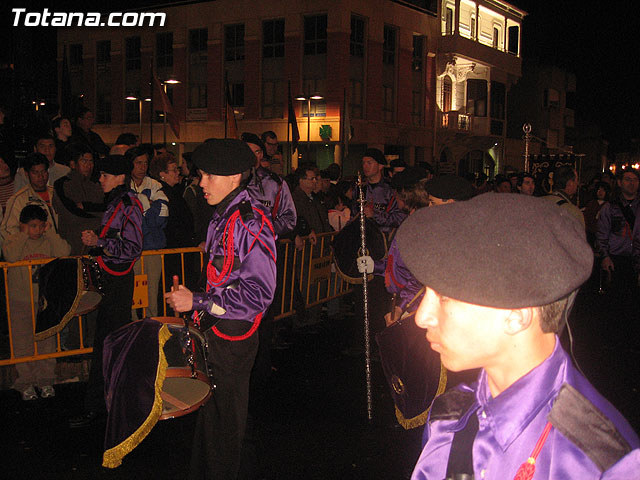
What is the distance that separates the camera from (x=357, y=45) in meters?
36.7

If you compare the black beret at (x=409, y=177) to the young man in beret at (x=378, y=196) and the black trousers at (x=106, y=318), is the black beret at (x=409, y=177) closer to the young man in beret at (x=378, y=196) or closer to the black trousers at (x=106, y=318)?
the young man in beret at (x=378, y=196)

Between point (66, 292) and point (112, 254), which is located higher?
point (112, 254)

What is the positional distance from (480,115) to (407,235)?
44.9 m

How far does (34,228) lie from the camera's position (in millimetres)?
6734

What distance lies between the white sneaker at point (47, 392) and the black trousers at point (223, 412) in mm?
3107

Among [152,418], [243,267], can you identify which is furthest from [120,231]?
[152,418]

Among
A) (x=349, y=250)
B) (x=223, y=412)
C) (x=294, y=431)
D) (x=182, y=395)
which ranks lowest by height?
(x=294, y=431)

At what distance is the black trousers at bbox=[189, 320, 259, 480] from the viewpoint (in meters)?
3.74

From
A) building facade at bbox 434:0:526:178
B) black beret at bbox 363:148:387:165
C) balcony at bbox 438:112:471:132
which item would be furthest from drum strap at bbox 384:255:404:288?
balcony at bbox 438:112:471:132

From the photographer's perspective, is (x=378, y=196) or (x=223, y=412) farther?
(x=378, y=196)

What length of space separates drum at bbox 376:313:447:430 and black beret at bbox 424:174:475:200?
98cm

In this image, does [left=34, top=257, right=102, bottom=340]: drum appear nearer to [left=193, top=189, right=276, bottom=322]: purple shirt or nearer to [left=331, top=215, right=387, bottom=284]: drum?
[left=193, top=189, right=276, bottom=322]: purple shirt

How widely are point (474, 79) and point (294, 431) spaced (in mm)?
42112

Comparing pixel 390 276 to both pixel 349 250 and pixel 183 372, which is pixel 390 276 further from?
pixel 183 372
